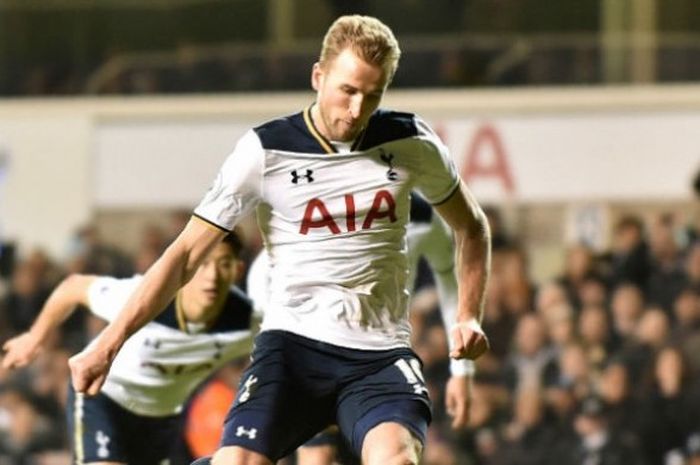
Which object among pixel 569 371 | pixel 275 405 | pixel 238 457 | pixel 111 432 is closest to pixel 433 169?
pixel 275 405

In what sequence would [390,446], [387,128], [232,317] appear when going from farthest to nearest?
[232,317]
[387,128]
[390,446]

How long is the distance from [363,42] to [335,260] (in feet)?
2.36

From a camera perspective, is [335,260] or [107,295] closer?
[335,260]

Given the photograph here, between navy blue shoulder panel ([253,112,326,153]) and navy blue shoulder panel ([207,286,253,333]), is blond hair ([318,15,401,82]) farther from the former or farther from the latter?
navy blue shoulder panel ([207,286,253,333])

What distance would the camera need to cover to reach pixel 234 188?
5398 mm

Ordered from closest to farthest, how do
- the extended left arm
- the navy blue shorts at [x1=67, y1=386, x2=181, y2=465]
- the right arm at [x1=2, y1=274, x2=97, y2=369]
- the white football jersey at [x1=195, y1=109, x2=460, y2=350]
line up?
the white football jersey at [x1=195, y1=109, x2=460, y2=350] → the extended left arm → the right arm at [x1=2, y1=274, x2=97, y2=369] → the navy blue shorts at [x1=67, y1=386, x2=181, y2=465]

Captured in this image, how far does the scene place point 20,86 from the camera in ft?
49.0

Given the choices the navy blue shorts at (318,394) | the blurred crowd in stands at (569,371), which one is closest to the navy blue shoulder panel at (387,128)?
the navy blue shorts at (318,394)

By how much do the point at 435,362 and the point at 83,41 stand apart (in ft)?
16.1

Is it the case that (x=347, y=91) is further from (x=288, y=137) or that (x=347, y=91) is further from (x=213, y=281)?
(x=213, y=281)

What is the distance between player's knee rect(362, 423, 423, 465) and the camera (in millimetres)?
5223

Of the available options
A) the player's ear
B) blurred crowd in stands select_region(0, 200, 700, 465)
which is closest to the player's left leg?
the player's ear

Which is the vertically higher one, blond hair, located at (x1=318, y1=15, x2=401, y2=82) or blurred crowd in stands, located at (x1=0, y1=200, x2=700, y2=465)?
blond hair, located at (x1=318, y1=15, x2=401, y2=82)

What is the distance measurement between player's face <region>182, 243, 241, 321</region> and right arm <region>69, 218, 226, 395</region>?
53.9 inches
